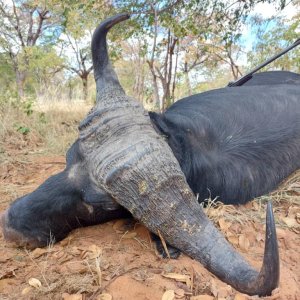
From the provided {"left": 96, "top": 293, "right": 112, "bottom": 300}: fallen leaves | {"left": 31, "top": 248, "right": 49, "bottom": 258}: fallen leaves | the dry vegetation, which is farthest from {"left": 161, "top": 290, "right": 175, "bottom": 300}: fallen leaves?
{"left": 31, "top": 248, "right": 49, "bottom": 258}: fallen leaves

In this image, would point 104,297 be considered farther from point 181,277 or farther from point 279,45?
point 279,45

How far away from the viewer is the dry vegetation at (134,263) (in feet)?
5.26

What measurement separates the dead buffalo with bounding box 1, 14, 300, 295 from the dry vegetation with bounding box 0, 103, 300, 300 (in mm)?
121

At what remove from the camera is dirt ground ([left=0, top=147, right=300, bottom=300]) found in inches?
63.1

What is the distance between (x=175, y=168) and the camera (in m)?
1.71

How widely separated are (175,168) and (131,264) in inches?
22.8

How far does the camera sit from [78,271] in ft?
5.89

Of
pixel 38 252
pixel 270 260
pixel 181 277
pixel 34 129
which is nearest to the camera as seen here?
pixel 270 260

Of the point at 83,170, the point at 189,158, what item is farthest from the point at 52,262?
the point at 189,158

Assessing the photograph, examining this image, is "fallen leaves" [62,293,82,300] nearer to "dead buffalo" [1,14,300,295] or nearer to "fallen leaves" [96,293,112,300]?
"fallen leaves" [96,293,112,300]

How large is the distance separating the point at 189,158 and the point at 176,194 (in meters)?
0.56

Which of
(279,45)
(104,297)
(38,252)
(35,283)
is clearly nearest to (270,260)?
(104,297)

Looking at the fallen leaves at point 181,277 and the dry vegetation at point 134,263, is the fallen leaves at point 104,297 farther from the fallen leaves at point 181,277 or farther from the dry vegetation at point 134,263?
the fallen leaves at point 181,277

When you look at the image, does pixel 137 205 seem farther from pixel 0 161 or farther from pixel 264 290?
pixel 0 161
